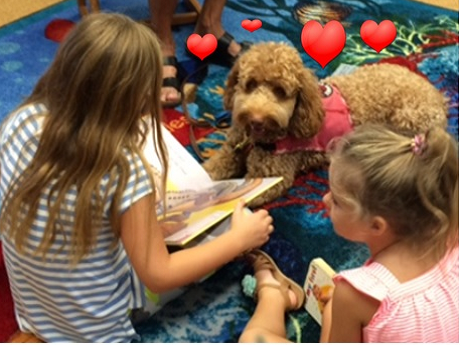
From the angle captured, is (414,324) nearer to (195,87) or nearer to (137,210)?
(137,210)

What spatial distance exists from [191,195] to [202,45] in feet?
2.48

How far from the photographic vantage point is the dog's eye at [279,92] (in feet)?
4.81

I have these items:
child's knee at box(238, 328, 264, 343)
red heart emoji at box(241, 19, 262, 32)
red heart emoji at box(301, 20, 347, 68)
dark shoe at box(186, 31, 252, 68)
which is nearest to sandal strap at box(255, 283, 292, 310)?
child's knee at box(238, 328, 264, 343)

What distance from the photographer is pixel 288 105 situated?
1.48m

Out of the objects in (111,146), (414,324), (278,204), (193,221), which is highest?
(111,146)

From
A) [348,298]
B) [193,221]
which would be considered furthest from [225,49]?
[348,298]

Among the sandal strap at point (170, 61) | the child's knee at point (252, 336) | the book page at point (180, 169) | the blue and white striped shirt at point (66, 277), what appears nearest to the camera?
the blue and white striped shirt at point (66, 277)

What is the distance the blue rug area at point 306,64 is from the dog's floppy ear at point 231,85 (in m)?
0.19

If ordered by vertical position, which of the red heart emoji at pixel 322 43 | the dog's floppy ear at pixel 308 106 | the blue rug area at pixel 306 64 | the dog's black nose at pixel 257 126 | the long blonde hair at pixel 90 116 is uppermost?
the long blonde hair at pixel 90 116

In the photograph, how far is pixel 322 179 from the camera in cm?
165

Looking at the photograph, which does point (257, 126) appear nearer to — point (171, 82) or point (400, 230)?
point (171, 82)

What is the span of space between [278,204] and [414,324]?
713 mm

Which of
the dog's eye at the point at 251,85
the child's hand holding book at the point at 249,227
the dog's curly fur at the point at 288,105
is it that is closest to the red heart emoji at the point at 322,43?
the dog's curly fur at the point at 288,105

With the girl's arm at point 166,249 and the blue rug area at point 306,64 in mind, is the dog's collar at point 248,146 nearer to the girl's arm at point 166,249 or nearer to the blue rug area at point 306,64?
the blue rug area at point 306,64
